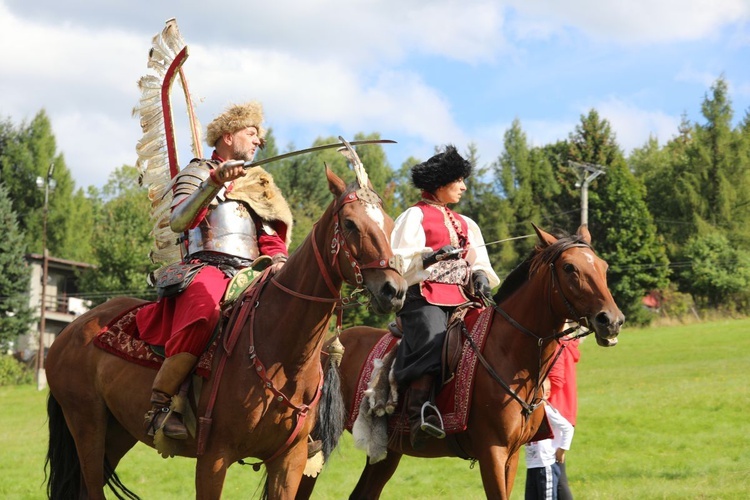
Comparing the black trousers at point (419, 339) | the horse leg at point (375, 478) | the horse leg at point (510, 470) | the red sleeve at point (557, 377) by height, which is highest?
the black trousers at point (419, 339)

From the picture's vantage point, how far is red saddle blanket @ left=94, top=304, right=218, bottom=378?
654 cm

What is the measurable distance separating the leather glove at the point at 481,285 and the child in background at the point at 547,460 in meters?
1.31

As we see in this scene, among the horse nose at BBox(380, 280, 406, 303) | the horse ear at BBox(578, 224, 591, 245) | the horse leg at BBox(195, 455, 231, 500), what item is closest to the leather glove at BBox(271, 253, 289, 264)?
the horse leg at BBox(195, 455, 231, 500)

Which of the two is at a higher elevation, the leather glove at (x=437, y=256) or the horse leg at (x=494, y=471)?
the leather glove at (x=437, y=256)

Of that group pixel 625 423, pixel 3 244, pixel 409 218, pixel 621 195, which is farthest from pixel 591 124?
pixel 409 218

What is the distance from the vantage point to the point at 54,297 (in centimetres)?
5500

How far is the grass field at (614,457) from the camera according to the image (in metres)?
12.3

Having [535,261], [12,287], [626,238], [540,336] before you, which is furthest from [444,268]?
[626,238]

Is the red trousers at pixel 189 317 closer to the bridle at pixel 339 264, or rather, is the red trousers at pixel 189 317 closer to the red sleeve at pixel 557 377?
the bridle at pixel 339 264

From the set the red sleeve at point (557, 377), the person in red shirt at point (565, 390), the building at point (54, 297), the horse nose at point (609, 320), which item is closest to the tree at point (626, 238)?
the building at point (54, 297)

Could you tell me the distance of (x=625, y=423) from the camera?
18672mm

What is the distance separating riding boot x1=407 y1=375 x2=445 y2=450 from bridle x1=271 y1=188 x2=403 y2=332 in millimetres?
1974

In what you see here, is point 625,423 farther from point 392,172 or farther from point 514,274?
point 392,172

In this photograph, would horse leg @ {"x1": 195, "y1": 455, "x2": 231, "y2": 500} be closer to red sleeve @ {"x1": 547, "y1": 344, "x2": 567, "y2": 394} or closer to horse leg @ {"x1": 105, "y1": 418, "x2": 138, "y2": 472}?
horse leg @ {"x1": 105, "y1": 418, "x2": 138, "y2": 472}
